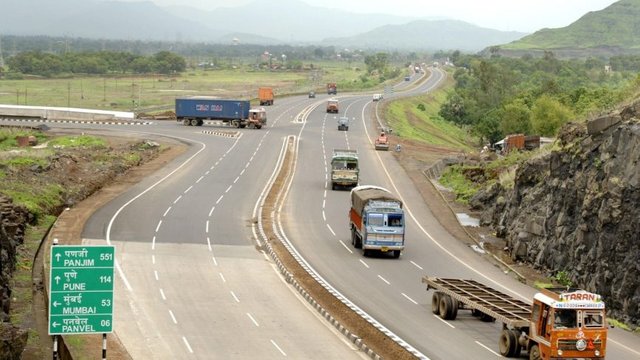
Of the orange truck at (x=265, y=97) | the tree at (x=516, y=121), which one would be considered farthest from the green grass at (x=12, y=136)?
the tree at (x=516, y=121)

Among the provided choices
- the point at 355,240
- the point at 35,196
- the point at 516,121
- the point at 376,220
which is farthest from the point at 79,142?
the point at 376,220

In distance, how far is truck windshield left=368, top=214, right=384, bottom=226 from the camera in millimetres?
54406

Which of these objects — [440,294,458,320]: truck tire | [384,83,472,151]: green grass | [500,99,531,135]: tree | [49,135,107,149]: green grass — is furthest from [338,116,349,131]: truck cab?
[440,294,458,320]: truck tire

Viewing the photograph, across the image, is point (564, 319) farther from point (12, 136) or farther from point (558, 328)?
point (12, 136)

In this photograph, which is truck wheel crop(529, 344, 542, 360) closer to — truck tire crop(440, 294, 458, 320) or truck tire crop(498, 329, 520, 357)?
truck tire crop(498, 329, 520, 357)

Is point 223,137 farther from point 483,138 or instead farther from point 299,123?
point 483,138

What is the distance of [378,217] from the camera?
179ft

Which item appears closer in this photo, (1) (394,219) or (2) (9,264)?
(2) (9,264)

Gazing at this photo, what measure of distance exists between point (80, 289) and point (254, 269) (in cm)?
2812

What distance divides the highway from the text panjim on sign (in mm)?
4804

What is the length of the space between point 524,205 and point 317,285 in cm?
1963

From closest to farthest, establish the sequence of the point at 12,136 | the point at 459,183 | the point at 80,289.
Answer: the point at 80,289 → the point at 459,183 → the point at 12,136

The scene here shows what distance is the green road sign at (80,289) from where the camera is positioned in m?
25.5

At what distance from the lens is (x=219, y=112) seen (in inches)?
4865
